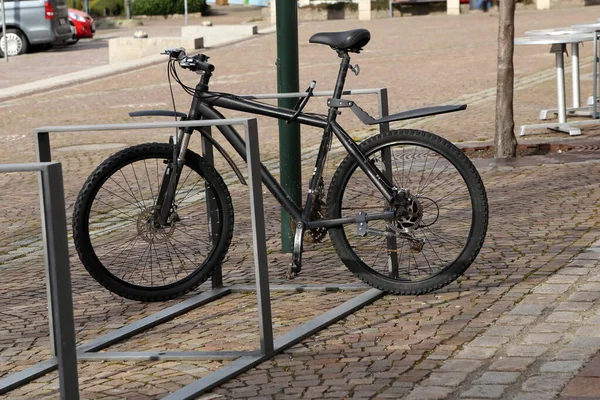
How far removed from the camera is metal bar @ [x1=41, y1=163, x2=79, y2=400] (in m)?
4.05

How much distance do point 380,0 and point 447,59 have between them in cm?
2466

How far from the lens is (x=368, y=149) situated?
6039mm

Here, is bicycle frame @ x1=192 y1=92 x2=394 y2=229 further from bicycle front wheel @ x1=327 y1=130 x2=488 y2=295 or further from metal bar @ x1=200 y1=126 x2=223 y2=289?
metal bar @ x1=200 y1=126 x2=223 y2=289

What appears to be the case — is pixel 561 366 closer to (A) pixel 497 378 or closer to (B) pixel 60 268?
(A) pixel 497 378

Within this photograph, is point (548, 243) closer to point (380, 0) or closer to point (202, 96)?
point (202, 96)

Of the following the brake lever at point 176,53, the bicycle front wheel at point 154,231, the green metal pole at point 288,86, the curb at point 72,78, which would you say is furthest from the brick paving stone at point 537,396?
the curb at point 72,78

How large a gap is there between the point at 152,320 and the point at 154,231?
520 millimetres

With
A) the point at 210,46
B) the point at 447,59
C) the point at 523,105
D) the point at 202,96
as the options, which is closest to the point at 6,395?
the point at 202,96

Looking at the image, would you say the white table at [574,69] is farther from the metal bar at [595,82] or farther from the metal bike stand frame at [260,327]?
the metal bike stand frame at [260,327]

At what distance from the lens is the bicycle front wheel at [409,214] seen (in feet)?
19.6

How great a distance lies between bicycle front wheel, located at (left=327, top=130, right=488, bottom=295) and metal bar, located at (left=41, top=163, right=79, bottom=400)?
2156 millimetres

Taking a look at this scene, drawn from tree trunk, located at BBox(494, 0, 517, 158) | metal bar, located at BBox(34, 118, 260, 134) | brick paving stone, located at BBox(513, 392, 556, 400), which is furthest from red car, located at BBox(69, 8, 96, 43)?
brick paving stone, located at BBox(513, 392, 556, 400)

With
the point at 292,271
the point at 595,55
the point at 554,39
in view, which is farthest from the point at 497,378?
the point at 595,55

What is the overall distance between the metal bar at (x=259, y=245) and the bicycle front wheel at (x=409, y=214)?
909 millimetres
